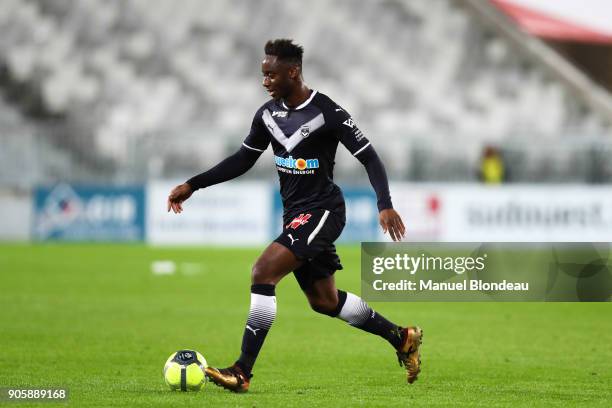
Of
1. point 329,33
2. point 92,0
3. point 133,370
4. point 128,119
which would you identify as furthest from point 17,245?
point 133,370

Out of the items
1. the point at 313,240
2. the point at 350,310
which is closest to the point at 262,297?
the point at 313,240

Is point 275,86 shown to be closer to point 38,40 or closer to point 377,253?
point 377,253

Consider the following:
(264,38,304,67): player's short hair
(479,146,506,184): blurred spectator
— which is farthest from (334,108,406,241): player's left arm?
(479,146,506,184): blurred spectator

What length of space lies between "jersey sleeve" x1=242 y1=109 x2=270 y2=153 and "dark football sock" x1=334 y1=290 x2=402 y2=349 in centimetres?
123

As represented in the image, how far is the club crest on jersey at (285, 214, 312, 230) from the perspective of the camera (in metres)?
8.66

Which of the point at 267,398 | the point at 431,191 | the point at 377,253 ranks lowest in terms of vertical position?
the point at 267,398

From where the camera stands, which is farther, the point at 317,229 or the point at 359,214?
the point at 359,214

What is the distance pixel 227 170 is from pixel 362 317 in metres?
1.49

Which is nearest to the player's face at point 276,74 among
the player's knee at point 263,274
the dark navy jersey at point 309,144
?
the dark navy jersey at point 309,144

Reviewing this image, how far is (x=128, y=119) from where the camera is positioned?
35781mm

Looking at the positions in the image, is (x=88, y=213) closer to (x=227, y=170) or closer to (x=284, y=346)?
(x=284, y=346)

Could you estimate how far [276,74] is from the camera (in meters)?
8.61

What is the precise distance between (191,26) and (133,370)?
29.0 m

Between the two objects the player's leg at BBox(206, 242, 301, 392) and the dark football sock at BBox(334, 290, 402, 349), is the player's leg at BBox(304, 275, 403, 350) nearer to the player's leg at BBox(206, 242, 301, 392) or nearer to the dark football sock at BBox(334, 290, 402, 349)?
the dark football sock at BBox(334, 290, 402, 349)
